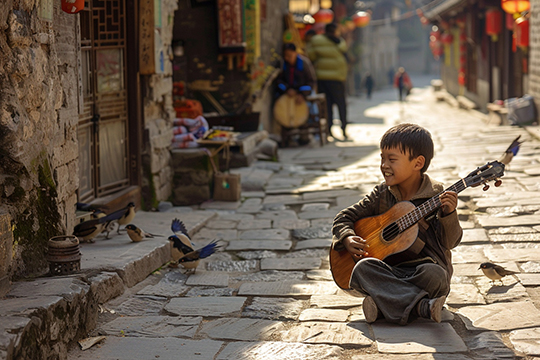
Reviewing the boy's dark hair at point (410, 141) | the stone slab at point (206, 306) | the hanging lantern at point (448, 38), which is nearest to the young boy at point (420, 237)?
the boy's dark hair at point (410, 141)

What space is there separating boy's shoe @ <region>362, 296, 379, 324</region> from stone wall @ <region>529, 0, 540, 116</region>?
9730 mm

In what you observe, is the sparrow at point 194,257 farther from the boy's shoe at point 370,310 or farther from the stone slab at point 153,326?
the boy's shoe at point 370,310

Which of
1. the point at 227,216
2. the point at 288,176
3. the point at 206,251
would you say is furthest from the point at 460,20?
the point at 206,251

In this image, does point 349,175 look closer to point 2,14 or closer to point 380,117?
point 2,14

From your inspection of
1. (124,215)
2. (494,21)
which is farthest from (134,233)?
(494,21)

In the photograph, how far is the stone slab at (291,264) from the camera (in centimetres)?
521

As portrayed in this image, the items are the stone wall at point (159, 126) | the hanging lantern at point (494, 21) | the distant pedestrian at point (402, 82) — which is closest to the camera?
the stone wall at point (159, 126)

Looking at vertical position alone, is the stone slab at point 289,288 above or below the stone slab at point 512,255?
below

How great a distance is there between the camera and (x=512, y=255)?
5.02 m

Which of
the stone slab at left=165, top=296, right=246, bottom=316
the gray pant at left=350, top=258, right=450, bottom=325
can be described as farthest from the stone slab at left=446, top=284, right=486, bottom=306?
the stone slab at left=165, top=296, right=246, bottom=316

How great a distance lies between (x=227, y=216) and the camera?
718cm

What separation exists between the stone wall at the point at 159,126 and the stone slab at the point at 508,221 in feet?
10.6

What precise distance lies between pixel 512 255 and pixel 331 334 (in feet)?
6.40

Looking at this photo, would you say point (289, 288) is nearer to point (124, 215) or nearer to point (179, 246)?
point (179, 246)
